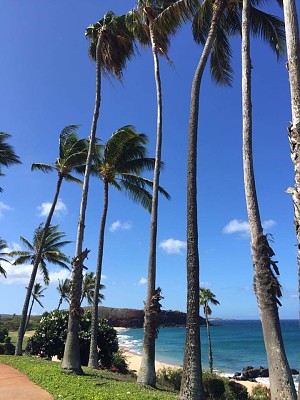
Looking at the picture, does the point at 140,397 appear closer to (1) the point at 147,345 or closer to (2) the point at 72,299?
(1) the point at 147,345

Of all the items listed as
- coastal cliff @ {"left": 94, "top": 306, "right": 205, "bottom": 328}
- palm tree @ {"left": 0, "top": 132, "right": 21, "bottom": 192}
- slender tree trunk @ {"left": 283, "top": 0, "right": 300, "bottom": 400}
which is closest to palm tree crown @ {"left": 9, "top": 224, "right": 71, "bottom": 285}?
palm tree @ {"left": 0, "top": 132, "right": 21, "bottom": 192}

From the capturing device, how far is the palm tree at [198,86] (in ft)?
29.8

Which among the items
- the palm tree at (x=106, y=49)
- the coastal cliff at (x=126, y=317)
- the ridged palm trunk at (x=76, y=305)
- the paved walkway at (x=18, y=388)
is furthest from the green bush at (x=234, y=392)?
the coastal cliff at (x=126, y=317)

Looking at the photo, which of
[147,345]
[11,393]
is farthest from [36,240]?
[11,393]

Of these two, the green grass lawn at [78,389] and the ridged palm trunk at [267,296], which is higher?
the ridged palm trunk at [267,296]

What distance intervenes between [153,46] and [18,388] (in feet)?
43.3

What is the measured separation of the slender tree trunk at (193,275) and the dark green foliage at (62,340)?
1248 cm

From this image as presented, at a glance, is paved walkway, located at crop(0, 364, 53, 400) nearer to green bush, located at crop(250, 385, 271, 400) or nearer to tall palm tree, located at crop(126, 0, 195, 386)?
tall palm tree, located at crop(126, 0, 195, 386)

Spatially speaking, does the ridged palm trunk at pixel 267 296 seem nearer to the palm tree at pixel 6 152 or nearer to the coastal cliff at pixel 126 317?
the palm tree at pixel 6 152

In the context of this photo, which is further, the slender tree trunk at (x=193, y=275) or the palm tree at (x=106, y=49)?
the palm tree at (x=106, y=49)

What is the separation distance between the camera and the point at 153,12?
51.5ft

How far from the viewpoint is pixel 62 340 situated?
68.2 feet

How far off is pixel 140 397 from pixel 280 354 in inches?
142

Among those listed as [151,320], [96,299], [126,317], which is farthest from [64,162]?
[126,317]
